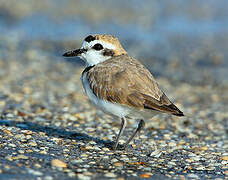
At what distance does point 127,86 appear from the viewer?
5.39 m

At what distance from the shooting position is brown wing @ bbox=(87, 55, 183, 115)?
5.25m

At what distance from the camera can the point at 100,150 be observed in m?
5.73

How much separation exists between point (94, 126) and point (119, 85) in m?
1.94

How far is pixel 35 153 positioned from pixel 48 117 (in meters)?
2.30

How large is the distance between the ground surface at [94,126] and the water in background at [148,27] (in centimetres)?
10

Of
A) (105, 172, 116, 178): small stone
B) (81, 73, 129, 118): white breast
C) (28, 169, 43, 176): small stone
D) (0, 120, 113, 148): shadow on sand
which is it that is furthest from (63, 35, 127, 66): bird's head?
(28, 169, 43, 176): small stone

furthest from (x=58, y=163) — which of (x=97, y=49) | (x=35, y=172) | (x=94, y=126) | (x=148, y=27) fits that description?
(x=148, y=27)

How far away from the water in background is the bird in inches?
231

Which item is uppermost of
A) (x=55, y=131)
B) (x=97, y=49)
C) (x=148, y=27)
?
(x=148, y=27)

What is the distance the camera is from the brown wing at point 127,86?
5254 mm

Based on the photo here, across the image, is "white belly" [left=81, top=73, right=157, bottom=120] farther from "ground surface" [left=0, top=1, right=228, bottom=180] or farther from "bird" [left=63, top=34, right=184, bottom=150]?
"ground surface" [left=0, top=1, right=228, bottom=180]

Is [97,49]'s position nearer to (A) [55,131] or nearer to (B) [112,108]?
(B) [112,108]

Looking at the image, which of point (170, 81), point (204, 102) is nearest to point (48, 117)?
point (204, 102)

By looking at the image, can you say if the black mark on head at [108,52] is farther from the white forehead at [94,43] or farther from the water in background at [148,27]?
the water in background at [148,27]
